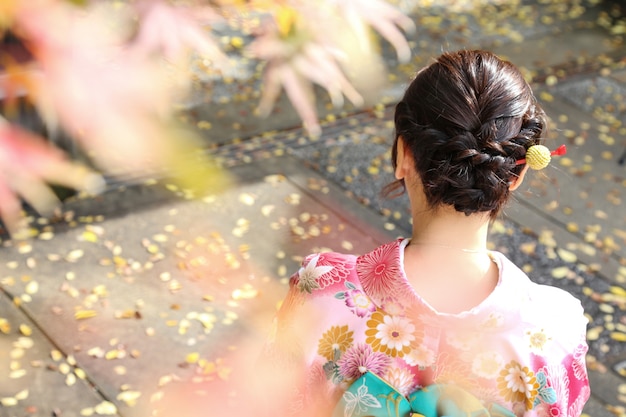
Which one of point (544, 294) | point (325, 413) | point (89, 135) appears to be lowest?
point (325, 413)

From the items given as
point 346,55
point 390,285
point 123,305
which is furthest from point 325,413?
point 123,305

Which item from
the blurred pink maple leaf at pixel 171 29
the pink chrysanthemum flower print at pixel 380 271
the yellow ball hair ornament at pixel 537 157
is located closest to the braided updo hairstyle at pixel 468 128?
the yellow ball hair ornament at pixel 537 157

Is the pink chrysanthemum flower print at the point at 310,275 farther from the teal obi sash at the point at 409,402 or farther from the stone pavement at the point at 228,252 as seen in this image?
the stone pavement at the point at 228,252

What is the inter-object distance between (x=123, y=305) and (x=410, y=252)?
213 cm

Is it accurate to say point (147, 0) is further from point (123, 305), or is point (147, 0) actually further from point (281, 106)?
point (281, 106)

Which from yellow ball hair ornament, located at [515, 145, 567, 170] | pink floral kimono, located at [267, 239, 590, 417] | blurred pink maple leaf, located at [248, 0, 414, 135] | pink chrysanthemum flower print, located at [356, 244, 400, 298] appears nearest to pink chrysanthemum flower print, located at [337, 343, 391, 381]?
pink floral kimono, located at [267, 239, 590, 417]

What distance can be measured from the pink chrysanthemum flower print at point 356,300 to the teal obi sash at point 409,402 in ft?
0.46

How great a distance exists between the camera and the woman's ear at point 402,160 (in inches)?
75.7

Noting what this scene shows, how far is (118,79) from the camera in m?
1.18

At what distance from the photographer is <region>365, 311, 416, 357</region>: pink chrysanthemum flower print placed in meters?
1.95

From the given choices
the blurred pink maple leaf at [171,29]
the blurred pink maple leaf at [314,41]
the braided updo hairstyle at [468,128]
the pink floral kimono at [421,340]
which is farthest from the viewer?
the pink floral kimono at [421,340]

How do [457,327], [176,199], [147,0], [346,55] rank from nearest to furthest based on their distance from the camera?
[147,0]
[346,55]
[457,327]
[176,199]

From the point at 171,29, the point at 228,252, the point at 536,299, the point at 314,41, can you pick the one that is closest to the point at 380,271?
the point at 536,299

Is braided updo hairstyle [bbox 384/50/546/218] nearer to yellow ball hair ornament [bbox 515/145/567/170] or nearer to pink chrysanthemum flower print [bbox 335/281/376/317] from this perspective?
yellow ball hair ornament [bbox 515/145/567/170]
